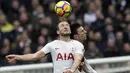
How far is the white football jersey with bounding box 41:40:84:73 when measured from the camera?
10.6 meters

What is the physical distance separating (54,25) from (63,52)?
850 centimetres

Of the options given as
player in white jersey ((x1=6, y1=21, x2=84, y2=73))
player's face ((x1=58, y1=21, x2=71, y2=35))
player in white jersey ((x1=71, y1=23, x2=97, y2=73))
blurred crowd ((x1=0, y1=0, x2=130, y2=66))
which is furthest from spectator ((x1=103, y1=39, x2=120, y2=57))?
player's face ((x1=58, y1=21, x2=71, y2=35))

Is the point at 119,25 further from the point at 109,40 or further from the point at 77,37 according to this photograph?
the point at 77,37

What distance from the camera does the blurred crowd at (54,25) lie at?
18219 mm

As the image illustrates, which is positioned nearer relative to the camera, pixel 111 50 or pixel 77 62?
pixel 77 62

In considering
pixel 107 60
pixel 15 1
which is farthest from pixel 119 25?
pixel 107 60

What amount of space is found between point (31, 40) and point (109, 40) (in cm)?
195

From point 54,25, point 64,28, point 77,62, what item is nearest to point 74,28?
point 64,28

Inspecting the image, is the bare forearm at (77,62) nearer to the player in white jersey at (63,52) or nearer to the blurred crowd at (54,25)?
the player in white jersey at (63,52)

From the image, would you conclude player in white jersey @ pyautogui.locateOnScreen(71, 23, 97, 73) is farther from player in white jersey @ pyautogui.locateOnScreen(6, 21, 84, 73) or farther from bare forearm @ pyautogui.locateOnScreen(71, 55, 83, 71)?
bare forearm @ pyautogui.locateOnScreen(71, 55, 83, 71)

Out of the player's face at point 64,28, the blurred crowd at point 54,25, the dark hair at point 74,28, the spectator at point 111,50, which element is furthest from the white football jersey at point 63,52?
the spectator at point 111,50

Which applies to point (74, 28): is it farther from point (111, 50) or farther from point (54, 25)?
point (54, 25)

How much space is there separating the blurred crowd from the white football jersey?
6424 millimetres

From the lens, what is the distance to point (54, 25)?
1908 cm
